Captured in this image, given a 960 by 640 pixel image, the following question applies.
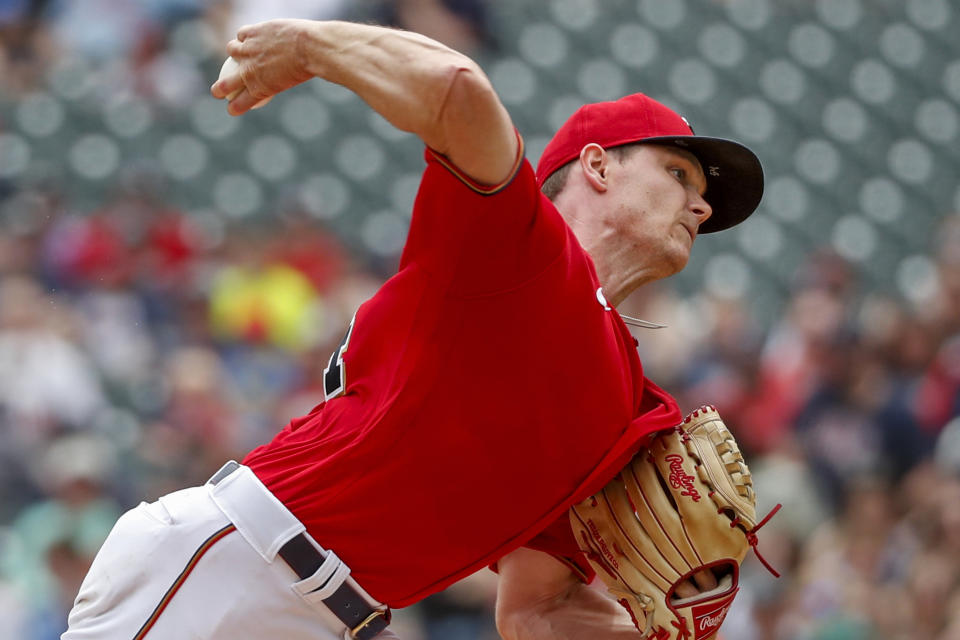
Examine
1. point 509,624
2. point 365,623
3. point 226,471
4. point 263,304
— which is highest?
point 226,471

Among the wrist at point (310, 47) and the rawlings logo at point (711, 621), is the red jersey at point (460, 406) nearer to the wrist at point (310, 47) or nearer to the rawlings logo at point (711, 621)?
the wrist at point (310, 47)

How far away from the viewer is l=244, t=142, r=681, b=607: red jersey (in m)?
1.96

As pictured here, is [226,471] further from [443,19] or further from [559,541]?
[443,19]

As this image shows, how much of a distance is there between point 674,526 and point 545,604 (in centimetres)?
48

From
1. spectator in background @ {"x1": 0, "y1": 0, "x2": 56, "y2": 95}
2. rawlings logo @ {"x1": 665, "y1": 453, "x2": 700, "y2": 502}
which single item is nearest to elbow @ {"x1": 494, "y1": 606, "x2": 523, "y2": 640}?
rawlings logo @ {"x1": 665, "y1": 453, "x2": 700, "y2": 502}

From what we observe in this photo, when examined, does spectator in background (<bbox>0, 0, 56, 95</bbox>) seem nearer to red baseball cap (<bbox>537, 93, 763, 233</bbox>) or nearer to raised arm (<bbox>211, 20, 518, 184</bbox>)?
red baseball cap (<bbox>537, 93, 763, 233</bbox>)

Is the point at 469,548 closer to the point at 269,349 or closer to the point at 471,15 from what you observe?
the point at 269,349

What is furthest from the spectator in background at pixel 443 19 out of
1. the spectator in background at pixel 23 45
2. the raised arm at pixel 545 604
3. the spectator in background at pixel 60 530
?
the raised arm at pixel 545 604

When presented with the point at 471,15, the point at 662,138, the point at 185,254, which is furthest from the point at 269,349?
the point at 662,138

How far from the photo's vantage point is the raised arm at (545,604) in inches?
102

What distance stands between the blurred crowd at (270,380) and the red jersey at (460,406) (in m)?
2.90

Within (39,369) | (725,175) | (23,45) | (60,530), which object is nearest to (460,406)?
(725,175)

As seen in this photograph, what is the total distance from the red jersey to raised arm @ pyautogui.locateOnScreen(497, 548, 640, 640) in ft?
1.40

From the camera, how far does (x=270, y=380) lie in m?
5.75
